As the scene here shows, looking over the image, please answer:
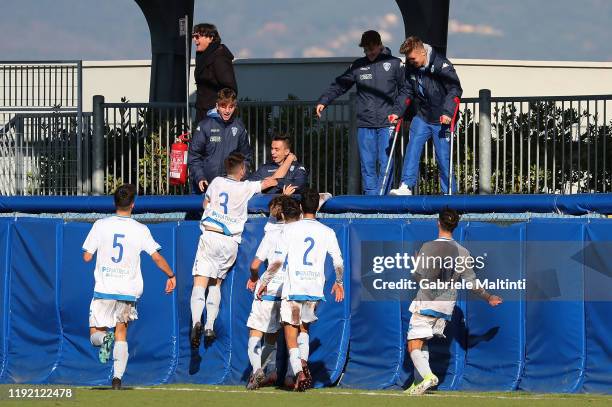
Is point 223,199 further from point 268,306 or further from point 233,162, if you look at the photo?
point 268,306

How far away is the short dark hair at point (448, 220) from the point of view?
13852mm

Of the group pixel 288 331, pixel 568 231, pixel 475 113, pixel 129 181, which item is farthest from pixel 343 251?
pixel 129 181

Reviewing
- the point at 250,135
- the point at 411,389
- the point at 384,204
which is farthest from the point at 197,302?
the point at 250,135

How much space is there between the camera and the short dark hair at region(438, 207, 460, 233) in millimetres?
13852

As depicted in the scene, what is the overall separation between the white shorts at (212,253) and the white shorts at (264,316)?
2.70 ft

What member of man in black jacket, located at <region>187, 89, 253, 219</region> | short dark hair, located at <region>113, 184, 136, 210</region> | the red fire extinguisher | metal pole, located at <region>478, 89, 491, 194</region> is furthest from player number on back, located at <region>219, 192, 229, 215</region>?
metal pole, located at <region>478, 89, 491, 194</region>

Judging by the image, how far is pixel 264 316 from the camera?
14.4m

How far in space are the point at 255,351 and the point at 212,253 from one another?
4.14ft

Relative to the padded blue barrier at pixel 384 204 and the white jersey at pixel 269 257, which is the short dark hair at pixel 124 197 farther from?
the padded blue barrier at pixel 384 204

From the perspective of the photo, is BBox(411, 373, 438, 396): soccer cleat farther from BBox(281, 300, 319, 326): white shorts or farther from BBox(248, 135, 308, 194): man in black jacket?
BBox(248, 135, 308, 194): man in black jacket

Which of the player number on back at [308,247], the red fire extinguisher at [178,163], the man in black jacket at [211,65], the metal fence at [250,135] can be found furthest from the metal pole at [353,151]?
the player number on back at [308,247]

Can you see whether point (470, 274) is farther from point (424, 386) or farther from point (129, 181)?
point (129, 181)

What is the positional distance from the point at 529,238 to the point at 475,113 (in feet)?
13.0

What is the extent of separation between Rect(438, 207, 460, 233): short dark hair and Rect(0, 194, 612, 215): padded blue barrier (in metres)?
0.85
